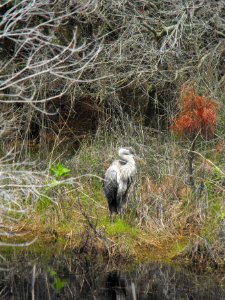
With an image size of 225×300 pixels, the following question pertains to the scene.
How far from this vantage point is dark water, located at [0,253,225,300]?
27.5ft

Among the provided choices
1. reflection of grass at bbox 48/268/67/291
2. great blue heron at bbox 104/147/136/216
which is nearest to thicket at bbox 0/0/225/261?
great blue heron at bbox 104/147/136/216

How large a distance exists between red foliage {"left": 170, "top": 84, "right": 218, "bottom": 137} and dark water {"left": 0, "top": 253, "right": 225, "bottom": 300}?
233 centimetres

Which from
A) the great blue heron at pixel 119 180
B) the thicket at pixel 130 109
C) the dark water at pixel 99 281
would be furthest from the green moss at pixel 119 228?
the dark water at pixel 99 281

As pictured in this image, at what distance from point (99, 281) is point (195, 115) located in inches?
117

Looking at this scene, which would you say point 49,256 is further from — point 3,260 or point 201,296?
point 201,296

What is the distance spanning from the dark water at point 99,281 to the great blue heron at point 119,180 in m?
1.15

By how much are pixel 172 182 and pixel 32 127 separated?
4204 millimetres

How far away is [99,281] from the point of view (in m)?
8.87

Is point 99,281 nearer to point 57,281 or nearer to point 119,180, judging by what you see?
point 57,281

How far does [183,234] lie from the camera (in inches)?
401

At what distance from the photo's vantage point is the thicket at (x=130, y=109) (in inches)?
417

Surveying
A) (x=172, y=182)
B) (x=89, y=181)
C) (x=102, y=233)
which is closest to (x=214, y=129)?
(x=172, y=182)

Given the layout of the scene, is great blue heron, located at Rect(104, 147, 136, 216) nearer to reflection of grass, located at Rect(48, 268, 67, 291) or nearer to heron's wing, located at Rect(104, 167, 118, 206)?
heron's wing, located at Rect(104, 167, 118, 206)

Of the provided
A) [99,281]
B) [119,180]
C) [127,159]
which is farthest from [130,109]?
[99,281]
